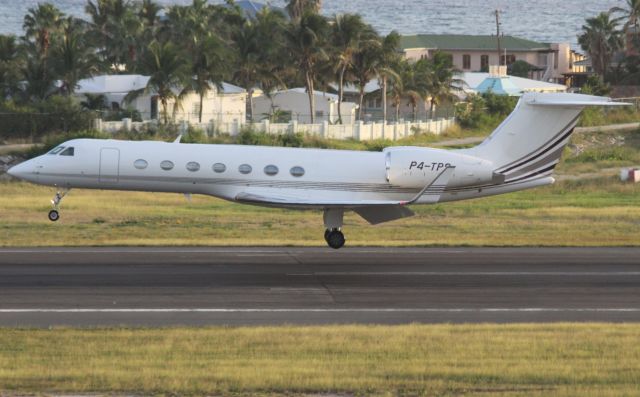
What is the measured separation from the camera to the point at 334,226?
104 ft

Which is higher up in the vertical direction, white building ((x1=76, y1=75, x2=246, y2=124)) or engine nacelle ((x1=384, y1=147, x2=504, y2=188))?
white building ((x1=76, y1=75, x2=246, y2=124))

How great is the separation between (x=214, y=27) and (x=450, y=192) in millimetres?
84834

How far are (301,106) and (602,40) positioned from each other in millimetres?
62190

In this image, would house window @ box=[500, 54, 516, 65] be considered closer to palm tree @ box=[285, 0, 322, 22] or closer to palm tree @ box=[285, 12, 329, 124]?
palm tree @ box=[285, 0, 322, 22]

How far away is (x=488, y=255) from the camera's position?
31.9 m

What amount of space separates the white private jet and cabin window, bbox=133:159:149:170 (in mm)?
26

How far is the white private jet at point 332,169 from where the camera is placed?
30969 mm

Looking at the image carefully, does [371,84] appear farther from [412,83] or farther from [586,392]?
[586,392]

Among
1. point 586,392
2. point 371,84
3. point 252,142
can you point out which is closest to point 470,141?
point 371,84

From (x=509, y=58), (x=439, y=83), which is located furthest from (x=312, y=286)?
(x=509, y=58)

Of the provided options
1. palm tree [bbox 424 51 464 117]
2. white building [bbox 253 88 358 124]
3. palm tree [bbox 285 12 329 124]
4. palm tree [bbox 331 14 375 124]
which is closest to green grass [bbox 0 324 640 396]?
palm tree [bbox 285 12 329 124]

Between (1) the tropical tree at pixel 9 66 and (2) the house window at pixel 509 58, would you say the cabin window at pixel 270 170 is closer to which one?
(1) the tropical tree at pixel 9 66

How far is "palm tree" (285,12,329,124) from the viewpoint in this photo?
85.8 m

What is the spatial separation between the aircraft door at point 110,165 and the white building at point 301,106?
61.9 meters
